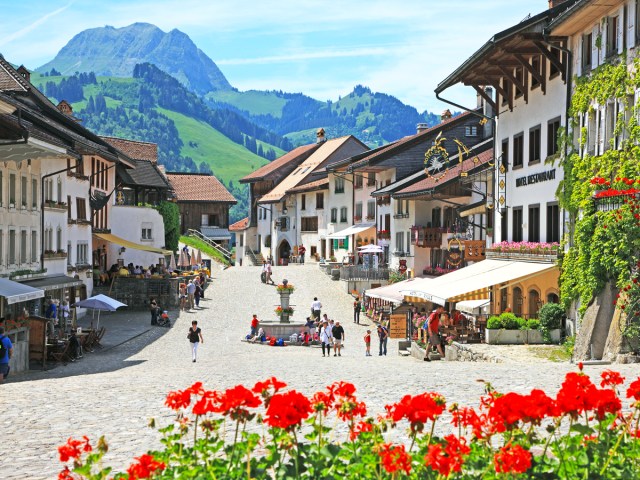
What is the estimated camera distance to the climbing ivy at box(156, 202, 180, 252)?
7562cm

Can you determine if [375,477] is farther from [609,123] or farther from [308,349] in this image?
[308,349]

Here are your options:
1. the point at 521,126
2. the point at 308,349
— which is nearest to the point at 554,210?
the point at 521,126

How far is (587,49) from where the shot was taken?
29234 mm

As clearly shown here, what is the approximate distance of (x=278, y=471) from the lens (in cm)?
792

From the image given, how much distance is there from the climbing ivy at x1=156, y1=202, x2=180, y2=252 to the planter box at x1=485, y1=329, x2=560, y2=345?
151ft

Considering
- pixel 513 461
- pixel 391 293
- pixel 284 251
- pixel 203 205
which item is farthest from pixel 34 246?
pixel 203 205

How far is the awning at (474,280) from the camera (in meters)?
31.5

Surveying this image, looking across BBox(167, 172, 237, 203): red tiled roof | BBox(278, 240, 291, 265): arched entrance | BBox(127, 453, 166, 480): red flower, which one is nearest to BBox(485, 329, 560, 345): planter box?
BBox(127, 453, 166, 480): red flower

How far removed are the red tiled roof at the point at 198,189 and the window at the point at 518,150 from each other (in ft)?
265

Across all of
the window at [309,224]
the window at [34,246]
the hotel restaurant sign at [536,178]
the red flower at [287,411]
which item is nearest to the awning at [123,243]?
the window at [34,246]

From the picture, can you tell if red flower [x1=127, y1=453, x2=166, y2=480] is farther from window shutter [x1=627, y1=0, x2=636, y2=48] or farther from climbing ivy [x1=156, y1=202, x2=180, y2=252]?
climbing ivy [x1=156, y1=202, x2=180, y2=252]

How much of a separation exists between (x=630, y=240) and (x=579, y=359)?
332cm

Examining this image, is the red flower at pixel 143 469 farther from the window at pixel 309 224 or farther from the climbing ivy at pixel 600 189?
the window at pixel 309 224

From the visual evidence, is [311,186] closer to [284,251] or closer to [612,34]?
[284,251]
